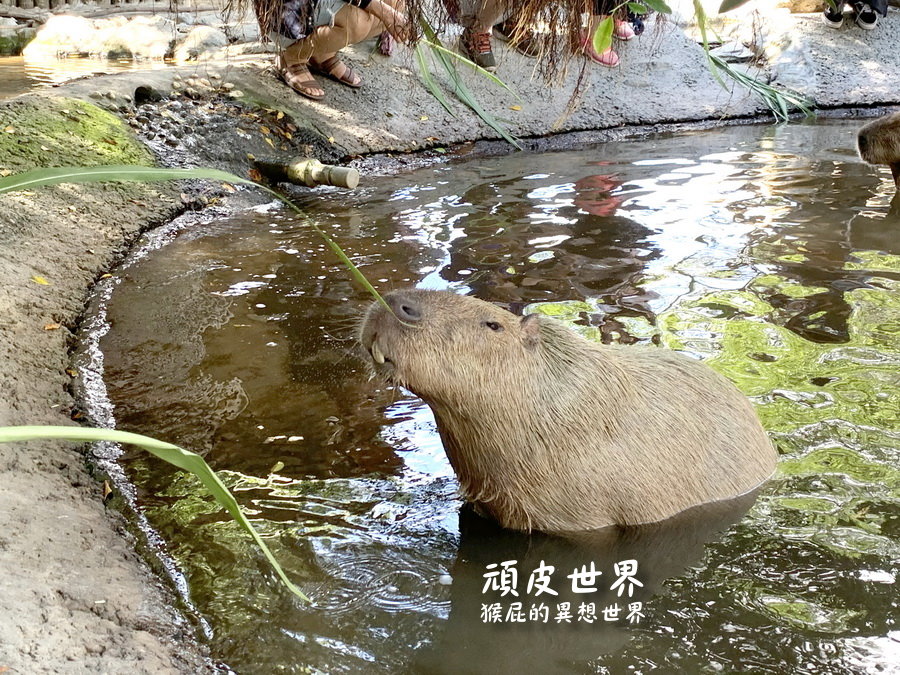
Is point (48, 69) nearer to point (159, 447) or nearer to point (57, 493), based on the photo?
point (57, 493)

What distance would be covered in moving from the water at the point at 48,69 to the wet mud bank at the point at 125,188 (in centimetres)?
213

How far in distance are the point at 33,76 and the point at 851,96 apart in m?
8.39

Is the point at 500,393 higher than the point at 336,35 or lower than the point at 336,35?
lower

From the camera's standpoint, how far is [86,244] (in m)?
4.68

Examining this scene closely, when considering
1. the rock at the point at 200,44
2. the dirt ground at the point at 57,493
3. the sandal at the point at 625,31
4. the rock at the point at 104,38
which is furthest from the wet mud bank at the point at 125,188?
the rock at the point at 104,38

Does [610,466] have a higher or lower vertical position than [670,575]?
higher

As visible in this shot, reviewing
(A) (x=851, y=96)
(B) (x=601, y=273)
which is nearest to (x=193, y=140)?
(B) (x=601, y=273)

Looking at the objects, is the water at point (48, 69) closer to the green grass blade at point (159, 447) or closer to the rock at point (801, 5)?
the green grass blade at point (159, 447)

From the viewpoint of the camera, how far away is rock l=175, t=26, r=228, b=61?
460 inches

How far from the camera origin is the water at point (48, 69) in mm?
8749

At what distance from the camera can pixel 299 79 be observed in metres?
7.11

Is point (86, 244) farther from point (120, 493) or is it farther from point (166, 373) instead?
point (120, 493)

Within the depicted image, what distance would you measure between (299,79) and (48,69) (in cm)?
481

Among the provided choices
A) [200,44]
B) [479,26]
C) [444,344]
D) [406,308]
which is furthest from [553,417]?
[200,44]
